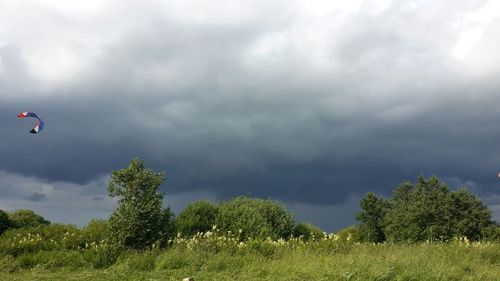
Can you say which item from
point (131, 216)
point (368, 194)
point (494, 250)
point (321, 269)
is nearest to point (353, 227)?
point (368, 194)

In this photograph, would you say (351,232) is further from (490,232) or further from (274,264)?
(274,264)

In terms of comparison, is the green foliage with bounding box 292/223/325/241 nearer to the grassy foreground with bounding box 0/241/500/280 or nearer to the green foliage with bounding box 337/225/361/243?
the grassy foreground with bounding box 0/241/500/280

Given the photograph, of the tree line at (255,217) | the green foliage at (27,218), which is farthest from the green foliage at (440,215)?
the green foliage at (27,218)

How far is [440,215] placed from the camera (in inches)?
1366

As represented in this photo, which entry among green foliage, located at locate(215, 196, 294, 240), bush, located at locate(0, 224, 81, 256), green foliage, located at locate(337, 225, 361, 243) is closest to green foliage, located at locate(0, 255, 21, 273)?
bush, located at locate(0, 224, 81, 256)

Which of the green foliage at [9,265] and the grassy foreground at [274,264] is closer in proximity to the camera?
the grassy foreground at [274,264]

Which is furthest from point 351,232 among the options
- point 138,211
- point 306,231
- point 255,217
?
point 138,211

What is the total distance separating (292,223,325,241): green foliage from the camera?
997 inches

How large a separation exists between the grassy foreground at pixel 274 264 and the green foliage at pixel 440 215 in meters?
16.1

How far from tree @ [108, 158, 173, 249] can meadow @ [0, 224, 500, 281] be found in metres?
0.68

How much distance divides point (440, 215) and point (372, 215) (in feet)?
24.1

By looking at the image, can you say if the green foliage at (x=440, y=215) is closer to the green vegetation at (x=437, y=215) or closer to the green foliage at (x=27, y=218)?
the green vegetation at (x=437, y=215)

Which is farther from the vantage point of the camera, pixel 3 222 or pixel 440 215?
pixel 440 215

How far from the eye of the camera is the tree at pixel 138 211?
58.4ft
